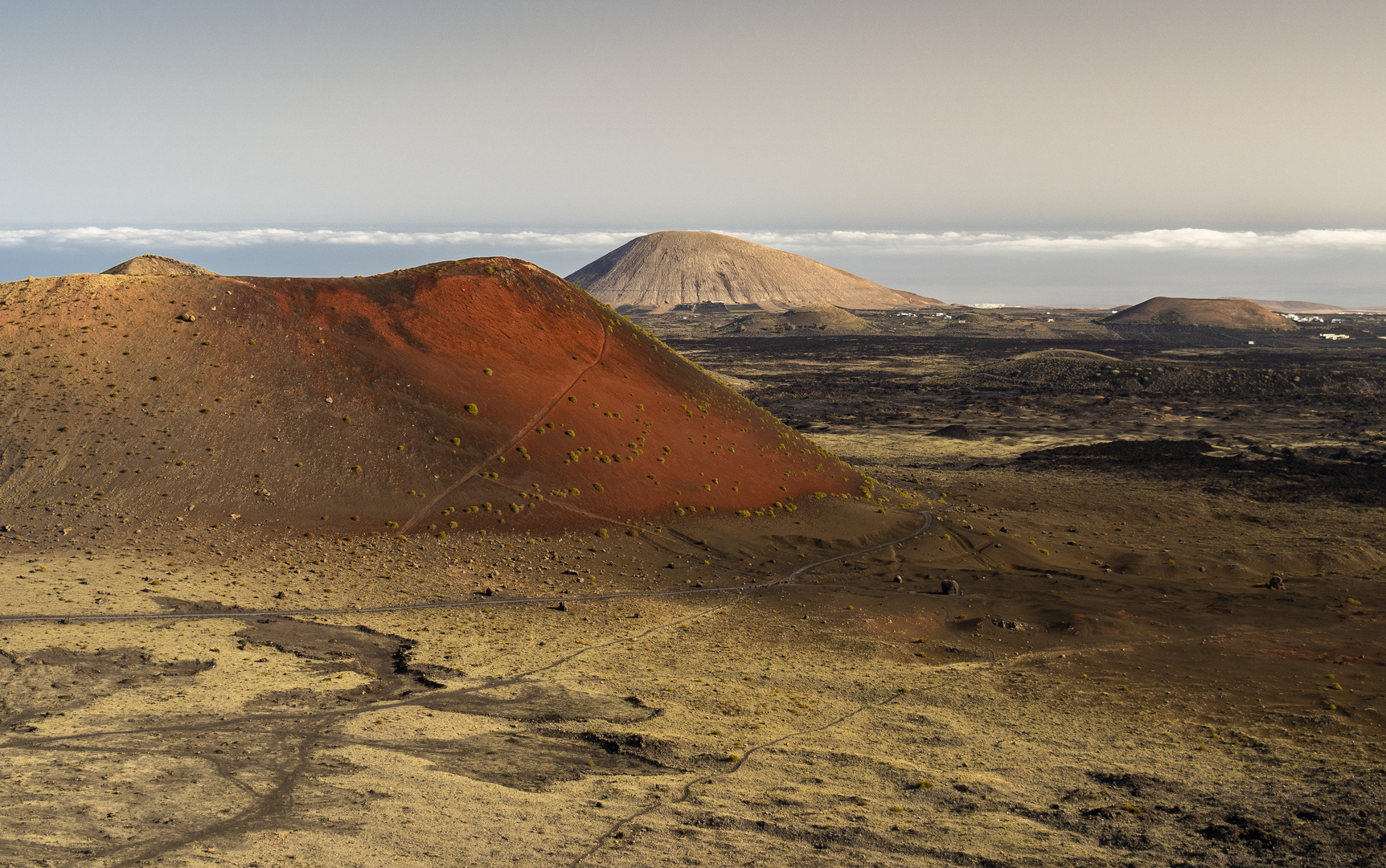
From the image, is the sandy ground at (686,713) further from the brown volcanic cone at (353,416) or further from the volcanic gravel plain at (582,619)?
the brown volcanic cone at (353,416)

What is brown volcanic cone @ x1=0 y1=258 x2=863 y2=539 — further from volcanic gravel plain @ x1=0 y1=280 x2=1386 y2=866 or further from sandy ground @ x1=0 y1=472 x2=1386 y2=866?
sandy ground @ x1=0 y1=472 x2=1386 y2=866

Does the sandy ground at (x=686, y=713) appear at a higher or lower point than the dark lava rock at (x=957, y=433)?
lower

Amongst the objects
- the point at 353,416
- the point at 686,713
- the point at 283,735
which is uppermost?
the point at 353,416

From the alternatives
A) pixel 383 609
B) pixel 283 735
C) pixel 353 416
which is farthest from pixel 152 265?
pixel 283 735

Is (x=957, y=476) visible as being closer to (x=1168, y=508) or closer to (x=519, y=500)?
(x=1168, y=508)

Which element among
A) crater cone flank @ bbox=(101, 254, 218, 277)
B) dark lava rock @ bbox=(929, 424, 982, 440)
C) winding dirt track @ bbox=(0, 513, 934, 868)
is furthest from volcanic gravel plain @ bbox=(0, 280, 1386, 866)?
crater cone flank @ bbox=(101, 254, 218, 277)

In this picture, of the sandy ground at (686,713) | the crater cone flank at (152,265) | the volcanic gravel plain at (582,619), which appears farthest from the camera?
the crater cone flank at (152,265)

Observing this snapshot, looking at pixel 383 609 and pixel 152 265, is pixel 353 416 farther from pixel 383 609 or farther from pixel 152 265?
pixel 152 265

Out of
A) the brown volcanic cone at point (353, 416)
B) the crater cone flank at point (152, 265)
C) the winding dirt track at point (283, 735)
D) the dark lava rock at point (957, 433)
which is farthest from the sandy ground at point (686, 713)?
the crater cone flank at point (152, 265)
